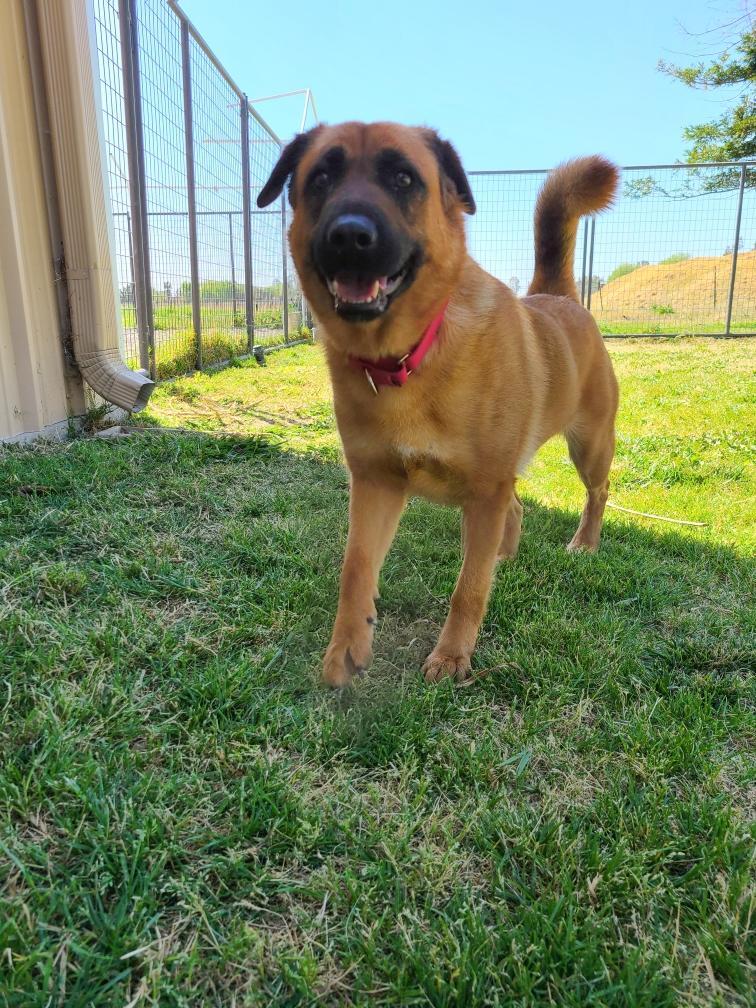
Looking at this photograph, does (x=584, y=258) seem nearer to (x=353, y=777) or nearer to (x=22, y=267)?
(x=22, y=267)

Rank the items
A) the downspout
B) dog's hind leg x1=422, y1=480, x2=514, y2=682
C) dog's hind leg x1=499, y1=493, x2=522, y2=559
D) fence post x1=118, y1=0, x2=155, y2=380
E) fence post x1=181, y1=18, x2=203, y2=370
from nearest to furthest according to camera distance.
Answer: dog's hind leg x1=422, y1=480, x2=514, y2=682 → dog's hind leg x1=499, y1=493, x2=522, y2=559 → the downspout → fence post x1=118, y1=0, x2=155, y2=380 → fence post x1=181, y1=18, x2=203, y2=370

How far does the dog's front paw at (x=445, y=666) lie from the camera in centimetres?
185

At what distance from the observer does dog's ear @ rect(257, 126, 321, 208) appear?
90.7 inches

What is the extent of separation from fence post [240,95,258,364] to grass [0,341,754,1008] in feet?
24.0

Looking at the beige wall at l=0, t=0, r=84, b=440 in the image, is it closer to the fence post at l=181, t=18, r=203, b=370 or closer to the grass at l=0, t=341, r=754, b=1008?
the grass at l=0, t=341, r=754, b=1008

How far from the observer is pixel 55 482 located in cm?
298

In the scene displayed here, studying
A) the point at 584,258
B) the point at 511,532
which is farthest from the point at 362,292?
the point at 584,258

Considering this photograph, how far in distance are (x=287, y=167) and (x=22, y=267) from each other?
2055 mm

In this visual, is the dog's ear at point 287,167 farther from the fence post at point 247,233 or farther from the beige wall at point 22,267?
the fence post at point 247,233

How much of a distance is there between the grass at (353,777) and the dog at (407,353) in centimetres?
24

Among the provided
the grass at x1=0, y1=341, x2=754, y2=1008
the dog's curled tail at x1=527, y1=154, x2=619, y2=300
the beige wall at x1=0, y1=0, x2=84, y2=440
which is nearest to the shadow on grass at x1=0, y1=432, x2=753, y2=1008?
the grass at x1=0, y1=341, x2=754, y2=1008

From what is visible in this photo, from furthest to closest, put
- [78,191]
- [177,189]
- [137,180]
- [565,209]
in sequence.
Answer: [177,189] < [137,180] < [78,191] < [565,209]

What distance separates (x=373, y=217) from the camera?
1.78 m

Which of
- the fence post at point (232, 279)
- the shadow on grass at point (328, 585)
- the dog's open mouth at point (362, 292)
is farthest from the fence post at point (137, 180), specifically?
the dog's open mouth at point (362, 292)
